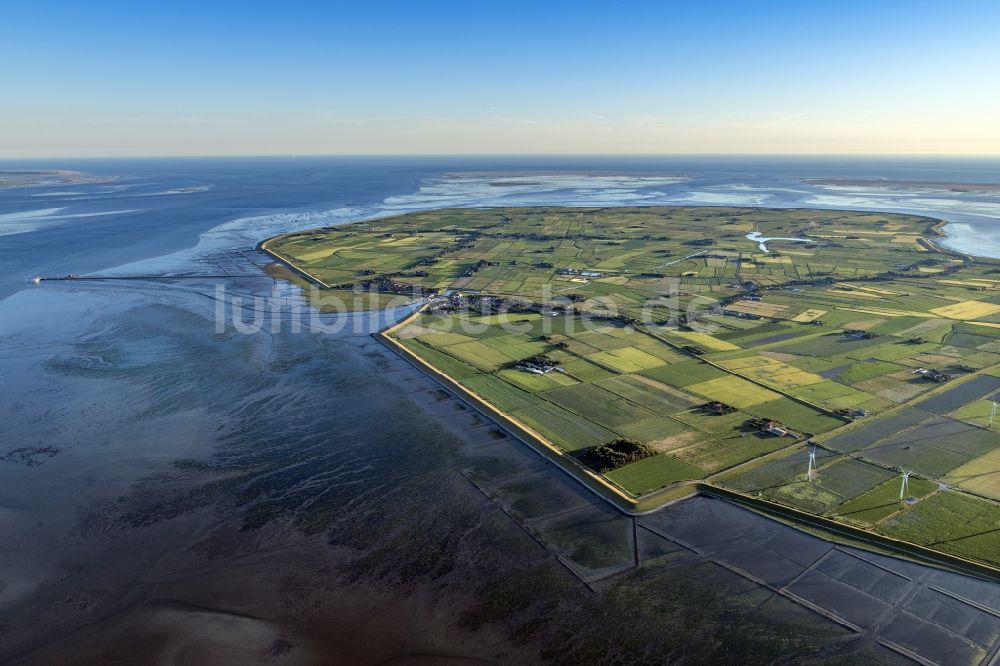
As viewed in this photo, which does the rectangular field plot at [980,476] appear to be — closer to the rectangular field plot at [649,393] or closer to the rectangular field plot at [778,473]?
the rectangular field plot at [778,473]

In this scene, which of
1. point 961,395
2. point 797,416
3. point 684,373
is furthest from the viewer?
point 684,373

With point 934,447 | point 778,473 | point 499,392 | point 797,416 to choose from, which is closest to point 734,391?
point 797,416

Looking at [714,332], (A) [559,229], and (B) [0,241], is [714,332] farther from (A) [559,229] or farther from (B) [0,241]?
(B) [0,241]

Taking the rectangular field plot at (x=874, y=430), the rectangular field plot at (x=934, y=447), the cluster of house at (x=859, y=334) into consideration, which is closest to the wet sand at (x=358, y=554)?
the rectangular field plot at (x=934, y=447)

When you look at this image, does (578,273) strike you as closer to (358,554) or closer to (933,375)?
(933,375)

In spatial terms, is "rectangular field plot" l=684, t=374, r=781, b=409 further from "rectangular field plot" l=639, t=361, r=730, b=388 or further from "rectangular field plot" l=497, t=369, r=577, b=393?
"rectangular field plot" l=497, t=369, r=577, b=393

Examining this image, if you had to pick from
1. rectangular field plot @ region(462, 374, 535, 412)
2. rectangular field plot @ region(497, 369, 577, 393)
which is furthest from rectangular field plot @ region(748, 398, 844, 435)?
rectangular field plot @ region(462, 374, 535, 412)

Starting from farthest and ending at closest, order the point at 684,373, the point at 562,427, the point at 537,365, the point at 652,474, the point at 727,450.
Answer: the point at 537,365 < the point at 684,373 < the point at 562,427 < the point at 727,450 < the point at 652,474

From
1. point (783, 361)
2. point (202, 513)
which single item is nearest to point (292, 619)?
point (202, 513)
